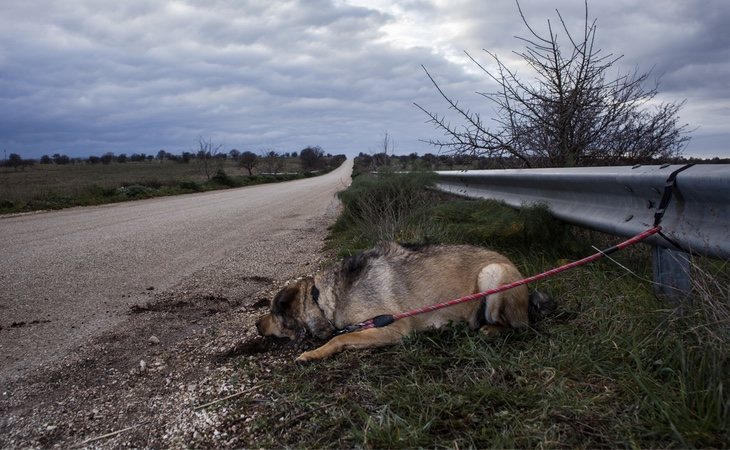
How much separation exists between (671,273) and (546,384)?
60.1 inches

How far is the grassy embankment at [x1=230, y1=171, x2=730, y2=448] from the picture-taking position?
2279 mm

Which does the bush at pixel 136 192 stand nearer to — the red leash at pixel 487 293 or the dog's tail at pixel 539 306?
the red leash at pixel 487 293

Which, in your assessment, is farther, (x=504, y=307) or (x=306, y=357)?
(x=504, y=307)

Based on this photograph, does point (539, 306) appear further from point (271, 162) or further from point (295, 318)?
point (271, 162)

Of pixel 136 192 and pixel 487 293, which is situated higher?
pixel 487 293

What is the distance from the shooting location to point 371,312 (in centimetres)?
400

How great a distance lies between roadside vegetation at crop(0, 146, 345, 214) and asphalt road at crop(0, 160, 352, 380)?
18.2ft

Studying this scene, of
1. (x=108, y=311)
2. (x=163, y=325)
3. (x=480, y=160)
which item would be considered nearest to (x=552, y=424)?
(x=163, y=325)

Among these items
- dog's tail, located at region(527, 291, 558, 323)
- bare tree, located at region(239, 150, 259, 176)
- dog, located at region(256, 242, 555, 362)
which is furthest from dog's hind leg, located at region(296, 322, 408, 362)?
bare tree, located at region(239, 150, 259, 176)

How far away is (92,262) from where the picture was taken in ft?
25.1

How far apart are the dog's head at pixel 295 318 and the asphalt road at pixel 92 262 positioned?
64.1 inches

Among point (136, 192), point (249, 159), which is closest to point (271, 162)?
point (249, 159)

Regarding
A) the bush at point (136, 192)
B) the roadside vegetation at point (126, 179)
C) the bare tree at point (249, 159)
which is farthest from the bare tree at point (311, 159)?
the bush at point (136, 192)

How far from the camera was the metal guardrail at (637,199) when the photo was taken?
10.5 feet
